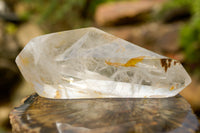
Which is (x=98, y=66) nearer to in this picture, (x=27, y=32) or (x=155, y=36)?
(x=155, y=36)

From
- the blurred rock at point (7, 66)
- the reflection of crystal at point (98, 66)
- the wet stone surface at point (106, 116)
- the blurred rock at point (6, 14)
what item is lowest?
the blurred rock at point (7, 66)

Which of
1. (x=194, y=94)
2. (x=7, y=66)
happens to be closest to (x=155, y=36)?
(x=194, y=94)

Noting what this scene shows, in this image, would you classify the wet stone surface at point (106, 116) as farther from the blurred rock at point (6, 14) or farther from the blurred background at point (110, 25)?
the blurred rock at point (6, 14)

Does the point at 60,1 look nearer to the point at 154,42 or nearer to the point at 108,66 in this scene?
the point at 154,42

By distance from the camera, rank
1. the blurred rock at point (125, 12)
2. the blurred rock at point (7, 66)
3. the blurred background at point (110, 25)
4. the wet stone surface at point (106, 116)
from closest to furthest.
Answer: the wet stone surface at point (106, 116)
the blurred background at point (110, 25)
the blurred rock at point (125, 12)
the blurred rock at point (7, 66)

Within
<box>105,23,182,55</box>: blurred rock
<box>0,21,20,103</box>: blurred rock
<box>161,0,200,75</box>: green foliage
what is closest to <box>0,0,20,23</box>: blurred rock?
<box>0,21,20,103</box>: blurred rock

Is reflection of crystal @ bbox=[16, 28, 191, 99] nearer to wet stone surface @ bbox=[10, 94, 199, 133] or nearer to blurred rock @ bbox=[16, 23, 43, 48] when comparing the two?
wet stone surface @ bbox=[10, 94, 199, 133]

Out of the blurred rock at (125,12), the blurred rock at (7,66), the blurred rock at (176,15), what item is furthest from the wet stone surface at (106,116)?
the blurred rock at (7,66)

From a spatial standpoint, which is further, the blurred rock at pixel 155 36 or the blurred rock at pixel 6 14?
the blurred rock at pixel 6 14
